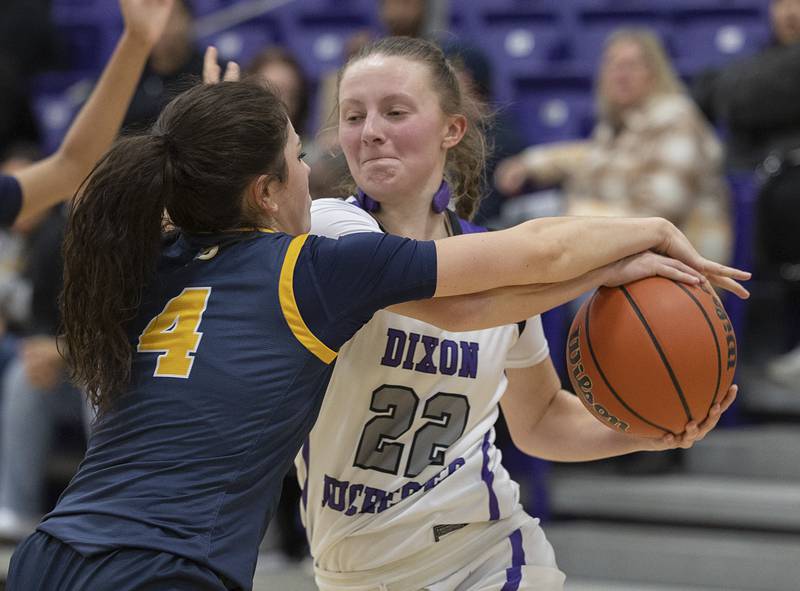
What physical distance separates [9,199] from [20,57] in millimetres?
5774

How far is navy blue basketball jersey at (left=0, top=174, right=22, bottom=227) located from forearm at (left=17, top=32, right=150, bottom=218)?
19 millimetres

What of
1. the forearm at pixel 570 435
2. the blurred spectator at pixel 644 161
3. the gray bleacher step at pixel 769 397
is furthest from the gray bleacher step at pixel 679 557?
the forearm at pixel 570 435

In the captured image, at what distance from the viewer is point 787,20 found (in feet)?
18.4

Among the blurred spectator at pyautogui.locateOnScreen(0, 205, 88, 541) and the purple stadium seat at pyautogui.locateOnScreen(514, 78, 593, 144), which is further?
the purple stadium seat at pyautogui.locateOnScreen(514, 78, 593, 144)

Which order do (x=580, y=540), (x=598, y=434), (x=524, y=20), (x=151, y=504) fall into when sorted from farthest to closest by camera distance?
(x=524, y=20), (x=580, y=540), (x=598, y=434), (x=151, y=504)

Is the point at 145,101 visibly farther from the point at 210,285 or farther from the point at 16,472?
the point at 210,285

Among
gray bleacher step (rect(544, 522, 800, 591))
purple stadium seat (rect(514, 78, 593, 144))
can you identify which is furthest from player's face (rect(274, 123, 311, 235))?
purple stadium seat (rect(514, 78, 593, 144))

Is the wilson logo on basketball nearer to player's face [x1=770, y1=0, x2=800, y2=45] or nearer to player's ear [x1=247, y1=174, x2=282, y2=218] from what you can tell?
player's ear [x1=247, y1=174, x2=282, y2=218]

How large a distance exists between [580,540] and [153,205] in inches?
129

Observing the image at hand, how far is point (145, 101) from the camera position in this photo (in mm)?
6082

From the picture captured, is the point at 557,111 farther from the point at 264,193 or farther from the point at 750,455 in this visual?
the point at 264,193

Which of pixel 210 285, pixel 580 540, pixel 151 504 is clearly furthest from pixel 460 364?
pixel 580 540

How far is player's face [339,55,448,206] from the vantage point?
2.65m

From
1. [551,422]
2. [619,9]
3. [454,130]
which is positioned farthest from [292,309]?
[619,9]
